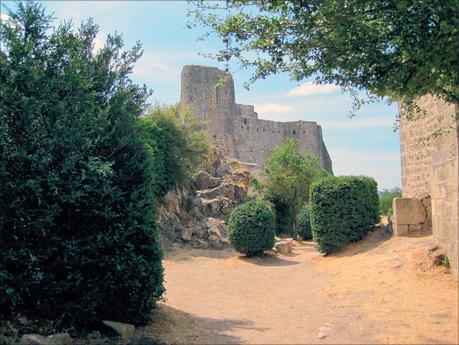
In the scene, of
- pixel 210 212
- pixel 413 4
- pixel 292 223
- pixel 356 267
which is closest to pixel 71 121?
pixel 413 4

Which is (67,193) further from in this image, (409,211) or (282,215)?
(282,215)

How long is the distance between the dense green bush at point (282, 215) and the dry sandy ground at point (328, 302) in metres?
12.5

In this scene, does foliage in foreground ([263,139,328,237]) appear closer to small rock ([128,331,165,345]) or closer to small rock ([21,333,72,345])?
small rock ([128,331,165,345])

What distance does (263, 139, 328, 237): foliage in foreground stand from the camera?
81.8 feet

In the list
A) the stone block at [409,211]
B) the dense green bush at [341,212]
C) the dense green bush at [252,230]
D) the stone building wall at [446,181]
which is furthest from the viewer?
the dense green bush at [252,230]

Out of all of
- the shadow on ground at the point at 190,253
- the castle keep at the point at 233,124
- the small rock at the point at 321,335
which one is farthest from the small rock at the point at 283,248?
the castle keep at the point at 233,124

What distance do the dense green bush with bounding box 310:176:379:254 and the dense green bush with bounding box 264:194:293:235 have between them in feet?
39.0

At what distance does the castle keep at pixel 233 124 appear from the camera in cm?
4156

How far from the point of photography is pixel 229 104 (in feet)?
144

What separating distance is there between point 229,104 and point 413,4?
129 ft

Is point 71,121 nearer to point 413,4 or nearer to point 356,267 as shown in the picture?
point 413,4

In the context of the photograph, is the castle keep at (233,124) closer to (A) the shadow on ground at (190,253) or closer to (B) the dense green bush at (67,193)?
(A) the shadow on ground at (190,253)

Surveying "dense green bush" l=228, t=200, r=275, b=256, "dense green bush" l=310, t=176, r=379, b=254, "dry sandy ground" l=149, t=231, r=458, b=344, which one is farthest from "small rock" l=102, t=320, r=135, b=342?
"dense green bush" l=228, t=200, r=275, b=256

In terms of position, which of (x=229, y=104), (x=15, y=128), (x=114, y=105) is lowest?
(x=15, y=128)
